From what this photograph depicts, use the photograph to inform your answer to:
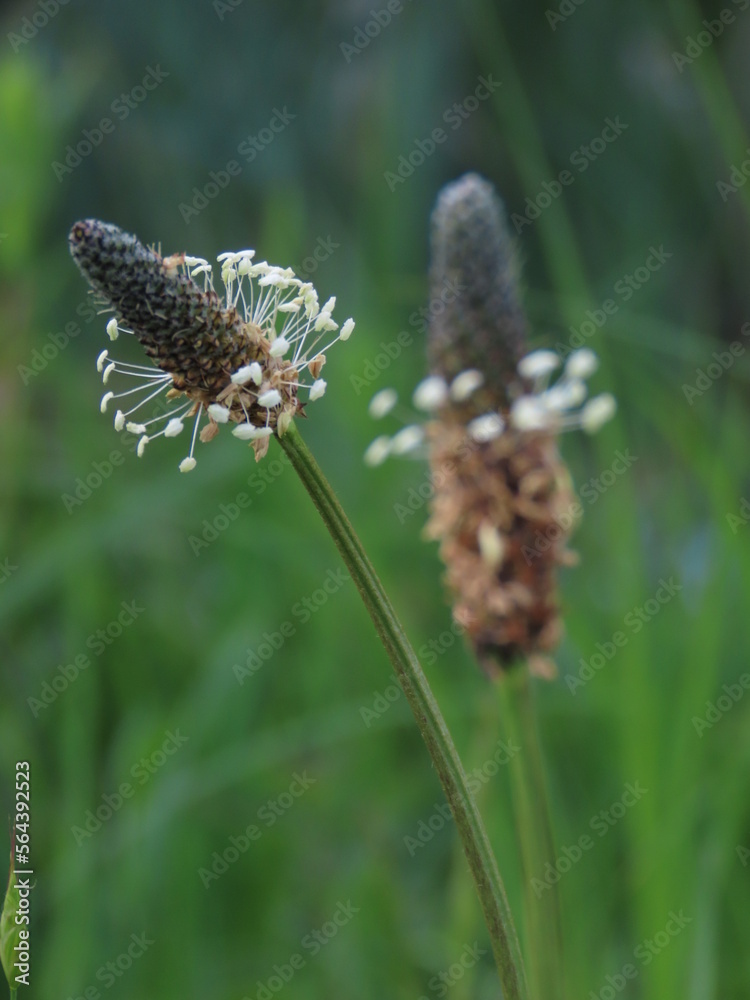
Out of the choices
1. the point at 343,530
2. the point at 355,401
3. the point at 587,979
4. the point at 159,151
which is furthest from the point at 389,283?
the point at 343,530

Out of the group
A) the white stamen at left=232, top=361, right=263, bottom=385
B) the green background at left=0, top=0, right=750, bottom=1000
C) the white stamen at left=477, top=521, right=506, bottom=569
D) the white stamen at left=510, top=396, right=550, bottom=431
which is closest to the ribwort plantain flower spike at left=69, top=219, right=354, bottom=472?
the white stamen at left=232, top=361, right=263, bottom=385

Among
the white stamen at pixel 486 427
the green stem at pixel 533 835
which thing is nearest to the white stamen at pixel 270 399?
the white stamen at pixel 486 427

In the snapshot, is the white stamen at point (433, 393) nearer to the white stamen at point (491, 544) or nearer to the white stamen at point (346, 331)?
the white stamen at point (491, 544)

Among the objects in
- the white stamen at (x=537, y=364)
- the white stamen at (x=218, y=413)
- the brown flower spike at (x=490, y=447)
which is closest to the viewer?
the white stamen at (x=218, y=413)

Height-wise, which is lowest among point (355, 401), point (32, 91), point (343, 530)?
point (355, 401)

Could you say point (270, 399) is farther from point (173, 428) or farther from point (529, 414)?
point (529, 414)

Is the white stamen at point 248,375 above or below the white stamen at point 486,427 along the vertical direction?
above

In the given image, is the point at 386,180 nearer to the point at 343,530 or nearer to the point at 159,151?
the point at 159,151
